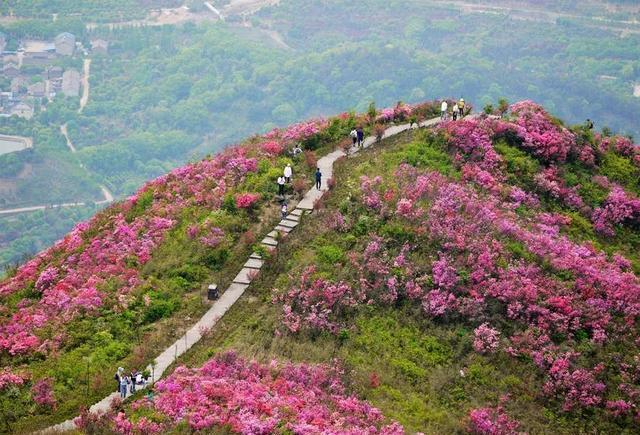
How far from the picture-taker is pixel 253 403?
29469 millimetres

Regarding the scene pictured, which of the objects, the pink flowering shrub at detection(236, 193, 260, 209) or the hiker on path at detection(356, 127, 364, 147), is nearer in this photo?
the pink flowering shrub at detection(236, 193, 260, 209)

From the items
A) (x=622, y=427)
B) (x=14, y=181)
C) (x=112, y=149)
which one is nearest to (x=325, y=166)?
(x=622, y=427)

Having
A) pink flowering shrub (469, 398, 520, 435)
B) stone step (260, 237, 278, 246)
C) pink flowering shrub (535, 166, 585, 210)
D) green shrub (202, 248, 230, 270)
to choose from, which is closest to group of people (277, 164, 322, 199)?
stone step (260, 237, 278, 246)

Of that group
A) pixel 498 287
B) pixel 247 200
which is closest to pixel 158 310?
pixel 247 200

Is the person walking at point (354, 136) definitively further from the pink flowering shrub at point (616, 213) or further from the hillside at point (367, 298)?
the pink flowering shrub at point (616, 213)

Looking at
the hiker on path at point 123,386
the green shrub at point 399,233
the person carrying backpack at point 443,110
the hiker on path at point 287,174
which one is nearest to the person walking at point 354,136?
the hiker on path at point 287,174

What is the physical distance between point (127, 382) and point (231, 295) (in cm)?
754

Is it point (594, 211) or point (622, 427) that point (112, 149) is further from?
point (622, 427)

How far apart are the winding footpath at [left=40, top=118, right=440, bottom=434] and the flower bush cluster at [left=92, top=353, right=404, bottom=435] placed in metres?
1.91

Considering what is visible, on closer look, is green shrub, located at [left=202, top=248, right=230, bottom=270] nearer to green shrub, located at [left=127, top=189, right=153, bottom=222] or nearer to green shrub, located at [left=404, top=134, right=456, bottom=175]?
green shrub, located at [left=127, top=189, right=153, bottom=222]

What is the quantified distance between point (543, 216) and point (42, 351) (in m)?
25.3

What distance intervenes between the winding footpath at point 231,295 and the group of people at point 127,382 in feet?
1.05

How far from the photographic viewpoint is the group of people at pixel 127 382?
104 ft

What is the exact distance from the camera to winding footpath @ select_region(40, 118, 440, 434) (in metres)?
32.2
